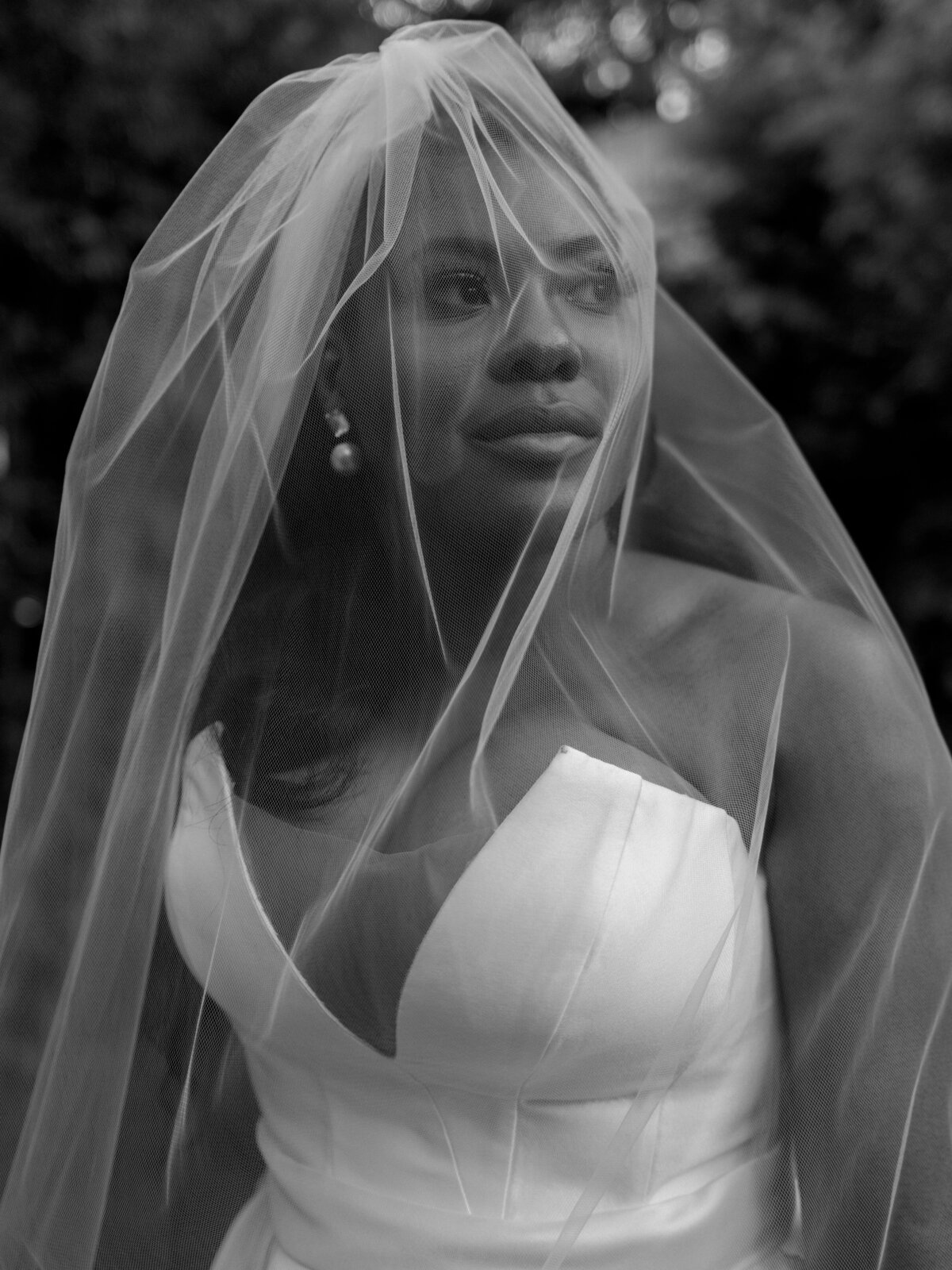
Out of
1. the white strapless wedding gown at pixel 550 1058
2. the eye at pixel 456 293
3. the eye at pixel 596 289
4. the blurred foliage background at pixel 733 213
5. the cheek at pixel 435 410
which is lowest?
the white strapless wedding gown at pixel 550 1058

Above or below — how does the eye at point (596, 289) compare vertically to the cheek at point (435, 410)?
above

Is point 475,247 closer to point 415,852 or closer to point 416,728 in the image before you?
point 416,728

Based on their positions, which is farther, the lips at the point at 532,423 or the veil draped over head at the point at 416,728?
the lips at the point at 532,423

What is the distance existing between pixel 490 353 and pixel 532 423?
10 centimetres

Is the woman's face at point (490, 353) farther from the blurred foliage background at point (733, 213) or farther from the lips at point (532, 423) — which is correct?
the blurred foliage background at point (733, 213)

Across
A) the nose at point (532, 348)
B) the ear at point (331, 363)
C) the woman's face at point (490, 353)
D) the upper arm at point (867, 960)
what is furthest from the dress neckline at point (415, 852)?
the ear at point (331, 363)

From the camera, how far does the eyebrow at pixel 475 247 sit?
60.1 inches

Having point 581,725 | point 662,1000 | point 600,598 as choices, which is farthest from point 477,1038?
point 600,598

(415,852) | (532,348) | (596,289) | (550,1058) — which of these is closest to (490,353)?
(532,348)

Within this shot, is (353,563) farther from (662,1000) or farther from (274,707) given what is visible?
(662,1000)

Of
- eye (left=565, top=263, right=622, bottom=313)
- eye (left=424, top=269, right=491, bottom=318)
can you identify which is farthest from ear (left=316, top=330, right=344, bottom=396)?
eye (left=565, top=263, right=622, bottom=313)

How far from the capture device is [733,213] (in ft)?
15.5

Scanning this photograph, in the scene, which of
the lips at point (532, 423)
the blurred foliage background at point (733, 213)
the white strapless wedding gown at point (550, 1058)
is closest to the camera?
the white strapless wedding gown at point (550, 1058)

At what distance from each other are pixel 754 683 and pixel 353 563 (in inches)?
20.0
